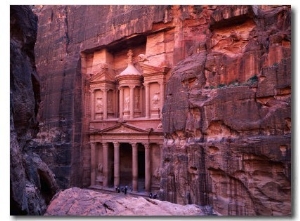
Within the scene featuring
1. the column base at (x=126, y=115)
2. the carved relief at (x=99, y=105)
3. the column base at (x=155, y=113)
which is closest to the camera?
the column base at (x=155, y=113)

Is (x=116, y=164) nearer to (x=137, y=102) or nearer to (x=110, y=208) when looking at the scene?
(x=137, y=102)

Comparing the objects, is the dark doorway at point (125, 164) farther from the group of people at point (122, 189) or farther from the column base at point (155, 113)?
the column base at point (155, 113)

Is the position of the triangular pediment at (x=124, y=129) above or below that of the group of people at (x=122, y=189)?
above

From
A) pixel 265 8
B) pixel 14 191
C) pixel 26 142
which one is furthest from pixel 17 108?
pixel 265 8

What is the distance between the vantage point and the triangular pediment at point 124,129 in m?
16.2

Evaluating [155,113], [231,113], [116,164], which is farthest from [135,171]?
[231,113]

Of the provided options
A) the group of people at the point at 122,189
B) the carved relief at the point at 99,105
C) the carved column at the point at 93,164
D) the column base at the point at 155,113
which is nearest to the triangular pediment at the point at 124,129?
the column base at the point at 155,113

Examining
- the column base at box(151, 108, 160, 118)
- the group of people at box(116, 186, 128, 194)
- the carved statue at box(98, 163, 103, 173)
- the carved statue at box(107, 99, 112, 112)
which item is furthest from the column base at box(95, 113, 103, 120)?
the group of people at box(116, 186, 128, 194)

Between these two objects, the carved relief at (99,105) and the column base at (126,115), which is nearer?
the column base at (126,115)

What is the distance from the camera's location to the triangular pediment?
1622 centimetres

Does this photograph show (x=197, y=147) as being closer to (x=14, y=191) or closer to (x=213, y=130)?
(x=213, y=130)

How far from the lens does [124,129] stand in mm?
16984

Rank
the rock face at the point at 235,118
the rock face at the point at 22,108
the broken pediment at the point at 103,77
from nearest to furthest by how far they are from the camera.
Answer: the rock face at the point at 22,108 → the rock face at the point at 235,118 → the broken pediment at the point at 103,77

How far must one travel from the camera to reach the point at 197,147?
29.7 feet
